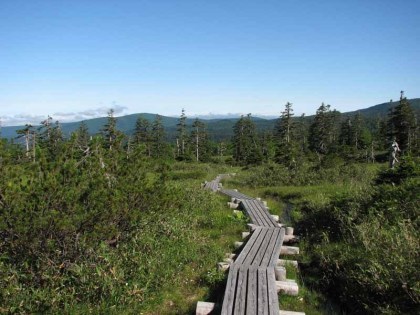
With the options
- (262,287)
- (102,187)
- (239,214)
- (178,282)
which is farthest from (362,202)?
(102,187)

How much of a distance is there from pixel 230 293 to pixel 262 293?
0.64 metres

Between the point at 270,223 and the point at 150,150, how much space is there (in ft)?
182

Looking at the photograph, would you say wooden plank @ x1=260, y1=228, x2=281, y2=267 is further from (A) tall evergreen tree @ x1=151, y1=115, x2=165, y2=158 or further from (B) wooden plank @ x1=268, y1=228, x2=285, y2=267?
(A) tall evergreen tree @ x1=151, y1=115, x2=165, y2=158

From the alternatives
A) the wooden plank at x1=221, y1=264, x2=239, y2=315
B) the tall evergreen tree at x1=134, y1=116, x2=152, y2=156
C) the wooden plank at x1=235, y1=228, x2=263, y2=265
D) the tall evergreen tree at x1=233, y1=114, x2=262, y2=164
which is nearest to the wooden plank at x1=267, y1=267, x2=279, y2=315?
the wooden plank at x1=221, y1=264, x2=239, y2=315

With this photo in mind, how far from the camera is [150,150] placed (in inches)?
2603

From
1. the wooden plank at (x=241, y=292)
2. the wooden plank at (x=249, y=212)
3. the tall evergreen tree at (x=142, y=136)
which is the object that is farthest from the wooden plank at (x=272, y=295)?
the tall evergreen tree at (x=142, y=136)

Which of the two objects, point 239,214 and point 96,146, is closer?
point 96,146

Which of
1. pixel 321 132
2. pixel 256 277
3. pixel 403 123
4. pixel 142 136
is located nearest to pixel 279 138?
pixel 321 132

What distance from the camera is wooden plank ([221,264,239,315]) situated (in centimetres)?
603

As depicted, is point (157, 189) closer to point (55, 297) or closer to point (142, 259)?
point (142, 259)

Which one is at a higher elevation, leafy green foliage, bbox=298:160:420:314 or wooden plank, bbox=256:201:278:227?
leafy green foliage, bbox=298:160:420:314

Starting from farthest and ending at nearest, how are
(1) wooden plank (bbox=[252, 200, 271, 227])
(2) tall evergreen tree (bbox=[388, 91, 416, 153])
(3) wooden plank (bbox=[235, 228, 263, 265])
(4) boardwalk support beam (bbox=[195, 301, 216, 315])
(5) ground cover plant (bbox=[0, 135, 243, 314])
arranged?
(2) tall evergreen tree (bbox=[388, 91, 416, 153]), (1) wooden plank (bbox=[252, 200, 271, 227]), (3) wooden plank (bbox=[235, 228, 263, 265]), (4) boardwalk support beam (bbox=[195, 301, 216, 315]), (5) ground cover plant (bbox=[0, 135, 243, 314])

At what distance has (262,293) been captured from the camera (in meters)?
6.63

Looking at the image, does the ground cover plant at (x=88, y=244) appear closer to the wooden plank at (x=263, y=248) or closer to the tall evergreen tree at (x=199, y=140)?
the wooden plank at (x=263, y=248)
